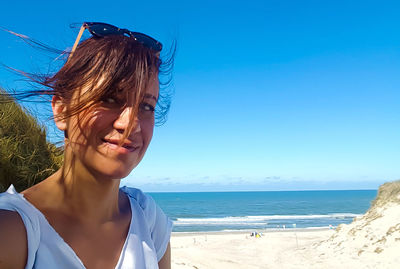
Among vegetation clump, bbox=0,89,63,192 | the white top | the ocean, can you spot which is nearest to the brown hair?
the white top

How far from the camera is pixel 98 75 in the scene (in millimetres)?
1123

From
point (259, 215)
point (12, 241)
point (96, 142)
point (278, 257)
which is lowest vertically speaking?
point (259, 215)

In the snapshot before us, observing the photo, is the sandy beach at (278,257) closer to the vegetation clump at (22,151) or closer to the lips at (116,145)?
the vegetation clump at (22,151)

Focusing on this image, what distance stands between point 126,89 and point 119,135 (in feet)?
0.56

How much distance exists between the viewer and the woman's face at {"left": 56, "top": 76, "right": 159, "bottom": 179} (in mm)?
1103

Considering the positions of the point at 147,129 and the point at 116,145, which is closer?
the point at 116,145

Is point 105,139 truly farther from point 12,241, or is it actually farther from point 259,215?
point 259,215

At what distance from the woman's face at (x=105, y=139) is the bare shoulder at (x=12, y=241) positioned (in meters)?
0.30

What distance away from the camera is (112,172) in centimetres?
112

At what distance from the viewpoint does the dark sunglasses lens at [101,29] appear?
124 centimetres

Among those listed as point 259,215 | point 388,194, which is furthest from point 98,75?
point 259,215

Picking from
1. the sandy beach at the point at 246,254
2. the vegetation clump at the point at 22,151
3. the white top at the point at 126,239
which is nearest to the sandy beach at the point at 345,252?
the sandy beach at the point at 246,254

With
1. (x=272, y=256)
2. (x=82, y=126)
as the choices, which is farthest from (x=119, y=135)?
(x=272, y=256)

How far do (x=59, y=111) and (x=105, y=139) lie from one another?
21 cm
